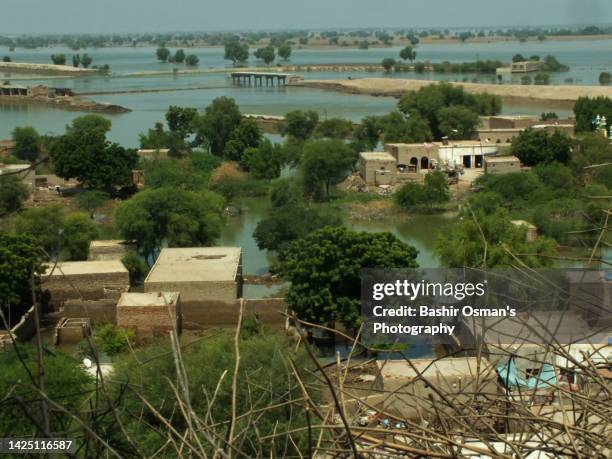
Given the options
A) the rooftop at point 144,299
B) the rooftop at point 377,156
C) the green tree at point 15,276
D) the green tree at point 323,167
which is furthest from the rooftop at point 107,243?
the rooftop at point 377,156

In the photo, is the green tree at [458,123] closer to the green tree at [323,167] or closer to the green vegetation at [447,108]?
the green vegetation at [447,108]

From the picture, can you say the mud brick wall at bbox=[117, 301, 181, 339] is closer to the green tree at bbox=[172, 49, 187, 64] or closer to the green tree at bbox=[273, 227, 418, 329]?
the green tree at bbox=[273, 227, 418, 329]

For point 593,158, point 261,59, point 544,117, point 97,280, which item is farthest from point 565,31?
point 97,280

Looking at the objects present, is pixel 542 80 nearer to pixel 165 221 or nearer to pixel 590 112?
pixel 590 112

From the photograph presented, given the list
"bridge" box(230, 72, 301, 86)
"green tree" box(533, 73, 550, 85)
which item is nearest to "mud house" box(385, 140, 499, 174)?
"green tree" box(533, 73, 550, 85)

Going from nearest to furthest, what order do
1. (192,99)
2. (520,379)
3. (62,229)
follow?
1. (520,379)
2. (62,229)
3. (192,99)

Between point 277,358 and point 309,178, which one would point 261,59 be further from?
point 277,358

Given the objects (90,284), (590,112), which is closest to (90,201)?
(90,284)
